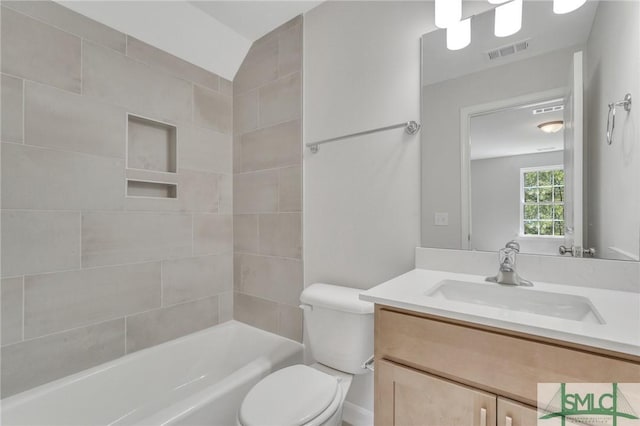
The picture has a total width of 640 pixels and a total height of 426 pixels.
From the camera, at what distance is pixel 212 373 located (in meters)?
1.92

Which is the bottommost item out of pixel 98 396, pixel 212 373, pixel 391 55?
pixel 212 373

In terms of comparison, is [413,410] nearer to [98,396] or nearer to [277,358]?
[277,358]

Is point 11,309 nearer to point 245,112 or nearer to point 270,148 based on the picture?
point 270,148

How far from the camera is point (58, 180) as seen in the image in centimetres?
143

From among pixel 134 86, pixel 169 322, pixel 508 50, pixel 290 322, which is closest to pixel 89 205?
pixel 134 86

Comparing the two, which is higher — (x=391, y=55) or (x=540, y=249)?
(x=391, y=55)

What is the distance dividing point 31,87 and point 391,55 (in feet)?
5.60

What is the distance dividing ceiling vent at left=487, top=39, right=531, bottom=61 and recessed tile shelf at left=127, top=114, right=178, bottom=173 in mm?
1784

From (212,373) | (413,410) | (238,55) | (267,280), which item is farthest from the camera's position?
(238,55)

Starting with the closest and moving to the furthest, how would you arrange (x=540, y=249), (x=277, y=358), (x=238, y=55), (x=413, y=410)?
(x=413, y=410) < (x=540, y=249) < (x=277, y=358) < (x=238, y=55)

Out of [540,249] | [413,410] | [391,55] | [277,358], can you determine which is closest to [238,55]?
[391,55]

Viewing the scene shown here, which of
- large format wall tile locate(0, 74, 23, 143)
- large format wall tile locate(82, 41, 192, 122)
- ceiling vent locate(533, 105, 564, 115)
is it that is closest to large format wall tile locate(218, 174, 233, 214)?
large format wall tile locate(82, 41, 192, 122)

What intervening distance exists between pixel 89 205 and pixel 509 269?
196cm

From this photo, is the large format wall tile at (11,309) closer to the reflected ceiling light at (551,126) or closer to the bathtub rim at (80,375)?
the bathtub rim at (80,375)
